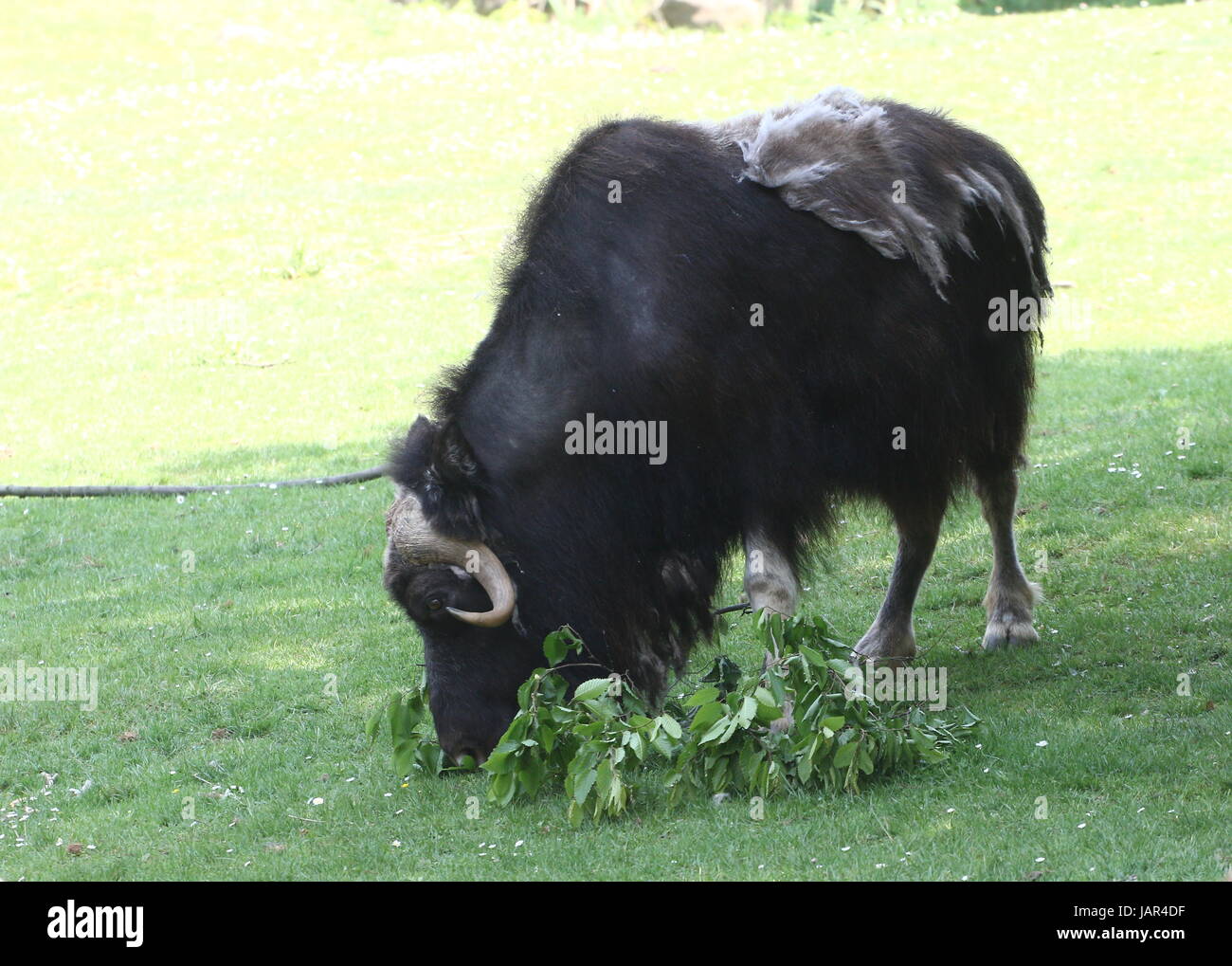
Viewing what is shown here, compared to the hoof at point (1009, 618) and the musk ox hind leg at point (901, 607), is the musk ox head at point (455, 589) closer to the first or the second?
the musk ox hind leg at point (901, 607)

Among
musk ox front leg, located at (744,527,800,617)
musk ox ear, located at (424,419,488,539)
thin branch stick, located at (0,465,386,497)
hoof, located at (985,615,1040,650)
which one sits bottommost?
thin branch stick, located at (0,465,386,497)

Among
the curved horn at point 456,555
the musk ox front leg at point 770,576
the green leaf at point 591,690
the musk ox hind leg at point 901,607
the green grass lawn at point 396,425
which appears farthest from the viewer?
the musk ox hind leg at point 901,607

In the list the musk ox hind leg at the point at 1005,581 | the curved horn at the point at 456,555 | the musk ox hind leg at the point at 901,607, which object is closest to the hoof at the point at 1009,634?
the musk ox hind leg at the point at 1005,581

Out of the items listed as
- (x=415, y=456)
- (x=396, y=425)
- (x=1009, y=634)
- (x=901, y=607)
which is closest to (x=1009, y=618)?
(x=1009, y=634)

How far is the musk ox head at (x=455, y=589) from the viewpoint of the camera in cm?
593

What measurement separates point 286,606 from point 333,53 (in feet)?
67.8

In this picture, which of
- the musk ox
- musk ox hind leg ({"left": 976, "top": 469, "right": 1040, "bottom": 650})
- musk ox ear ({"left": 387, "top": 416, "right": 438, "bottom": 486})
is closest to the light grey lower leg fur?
musk ox hind leg ({"left": 976, "top": 469, "right": 1040, "bottom": 650})

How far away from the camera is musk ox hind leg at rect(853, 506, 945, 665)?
7.30 m

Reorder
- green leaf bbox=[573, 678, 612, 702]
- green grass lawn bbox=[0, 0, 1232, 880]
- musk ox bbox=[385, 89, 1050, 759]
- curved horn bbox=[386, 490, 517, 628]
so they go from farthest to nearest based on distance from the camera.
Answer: musk ox bbox=[385, 89, 1050, 759] → curved horn bbox=[386, 490, 517, 628] → green leaf bbox=[573, 678, 612, 702] → green grass lawn bbox=[0, 0, 1232, 880]

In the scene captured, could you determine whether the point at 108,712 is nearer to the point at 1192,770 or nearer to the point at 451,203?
the point at 1192,770

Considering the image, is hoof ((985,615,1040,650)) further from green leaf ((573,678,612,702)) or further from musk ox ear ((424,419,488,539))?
musk ox ear ((424,419,488,539))

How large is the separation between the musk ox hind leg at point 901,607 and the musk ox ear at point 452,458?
2.40 m

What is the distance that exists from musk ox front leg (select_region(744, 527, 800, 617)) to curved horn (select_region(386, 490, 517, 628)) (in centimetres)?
Result: 108
